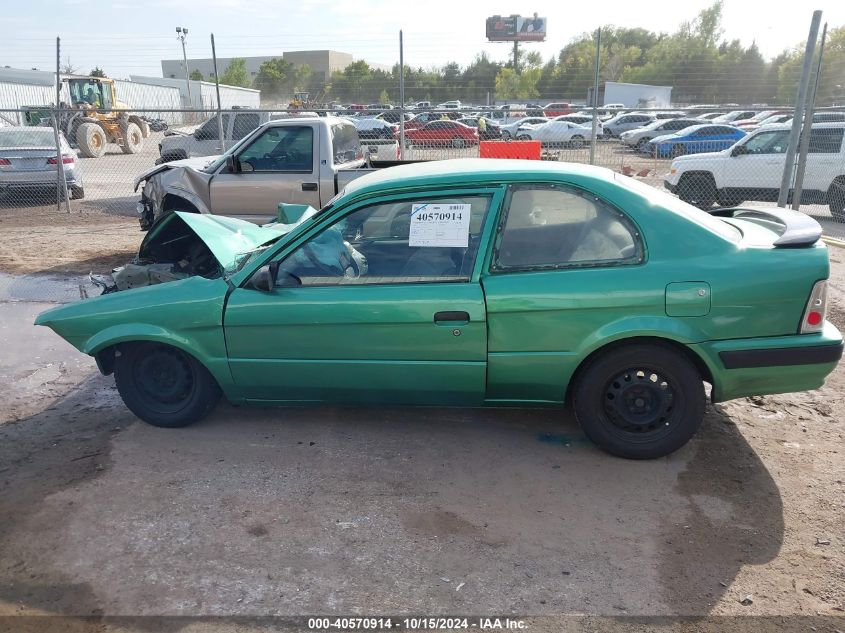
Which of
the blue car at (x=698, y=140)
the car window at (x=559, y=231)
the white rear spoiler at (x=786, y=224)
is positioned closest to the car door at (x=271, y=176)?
the car window at (x=559, y=231)

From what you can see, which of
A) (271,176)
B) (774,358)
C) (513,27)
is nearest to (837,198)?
(271,176)

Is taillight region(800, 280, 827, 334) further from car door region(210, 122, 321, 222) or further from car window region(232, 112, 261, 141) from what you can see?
car window region(232, 112, 261, 141)

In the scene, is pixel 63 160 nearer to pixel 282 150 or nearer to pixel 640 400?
pixel 282 150

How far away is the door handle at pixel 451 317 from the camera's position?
358cm

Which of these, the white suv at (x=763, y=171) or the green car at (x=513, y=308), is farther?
the white suv at (x=763, y=171)

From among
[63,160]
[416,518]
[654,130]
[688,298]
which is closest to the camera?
[416,518]

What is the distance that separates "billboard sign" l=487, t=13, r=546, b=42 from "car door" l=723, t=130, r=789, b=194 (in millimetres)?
76680

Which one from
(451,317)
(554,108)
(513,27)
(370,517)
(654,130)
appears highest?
(513,27)

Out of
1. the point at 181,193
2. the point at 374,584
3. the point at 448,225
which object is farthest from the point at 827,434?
the point at 181,193

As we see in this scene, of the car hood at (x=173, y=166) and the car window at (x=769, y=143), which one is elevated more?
the car window at (x=769, y=143)

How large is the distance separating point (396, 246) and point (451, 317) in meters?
0.56

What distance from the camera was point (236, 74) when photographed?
49.8 m

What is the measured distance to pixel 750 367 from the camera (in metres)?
3.50

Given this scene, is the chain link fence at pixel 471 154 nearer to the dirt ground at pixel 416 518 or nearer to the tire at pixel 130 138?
the dirt ground at pixel 416 518
